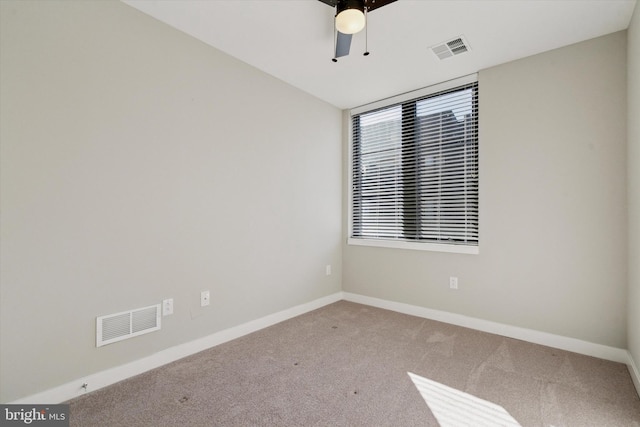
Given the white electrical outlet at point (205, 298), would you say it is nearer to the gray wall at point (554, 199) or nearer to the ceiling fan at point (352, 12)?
the ceiling fan at point (352, 12)

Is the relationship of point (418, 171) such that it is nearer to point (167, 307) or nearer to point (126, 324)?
point (167, 307)

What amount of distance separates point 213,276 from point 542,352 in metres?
2.80

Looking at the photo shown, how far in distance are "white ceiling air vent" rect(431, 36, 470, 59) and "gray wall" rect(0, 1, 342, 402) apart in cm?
153

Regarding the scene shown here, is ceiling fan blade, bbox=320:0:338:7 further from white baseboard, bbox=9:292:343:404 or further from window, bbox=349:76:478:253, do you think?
white baseboard, bbox=9:292:343:404

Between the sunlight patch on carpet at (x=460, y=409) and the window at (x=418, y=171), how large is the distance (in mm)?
1487

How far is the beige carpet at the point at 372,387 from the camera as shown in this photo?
64.9 inches

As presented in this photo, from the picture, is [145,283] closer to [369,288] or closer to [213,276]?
[213,276]

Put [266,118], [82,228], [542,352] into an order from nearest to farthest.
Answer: [82,228]
[542,352]
[266,118]

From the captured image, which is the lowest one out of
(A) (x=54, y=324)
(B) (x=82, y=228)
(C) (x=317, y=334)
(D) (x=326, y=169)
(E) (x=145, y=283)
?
(C) (x=317, y=334)

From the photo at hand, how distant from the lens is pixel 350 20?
1.77m

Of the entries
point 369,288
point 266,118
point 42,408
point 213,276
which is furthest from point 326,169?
point 42,408

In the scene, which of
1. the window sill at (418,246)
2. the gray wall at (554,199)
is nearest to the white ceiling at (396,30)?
the gray wall at (554,199)

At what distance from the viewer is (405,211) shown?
3523mm

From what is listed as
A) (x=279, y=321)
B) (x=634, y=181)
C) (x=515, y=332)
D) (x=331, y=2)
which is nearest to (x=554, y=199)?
(x=634, y=181)
